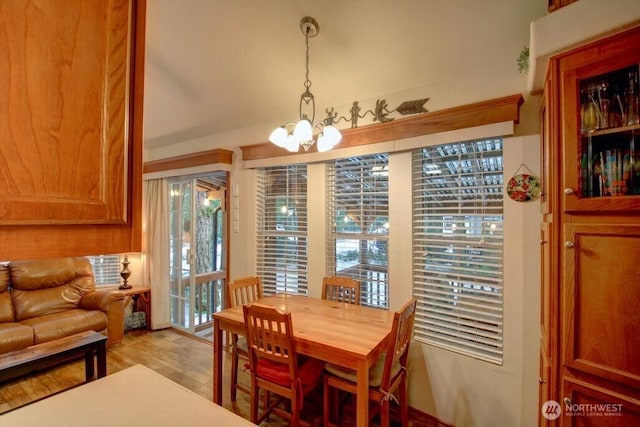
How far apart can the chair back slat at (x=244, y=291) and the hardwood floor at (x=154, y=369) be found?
0.80 m

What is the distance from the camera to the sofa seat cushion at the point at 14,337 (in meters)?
2.71

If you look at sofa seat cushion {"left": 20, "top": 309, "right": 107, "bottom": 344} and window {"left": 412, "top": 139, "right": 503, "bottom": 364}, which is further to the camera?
sofa seat cushion {"left": 20, "top": 309, "right": 107, "bottom": 344}

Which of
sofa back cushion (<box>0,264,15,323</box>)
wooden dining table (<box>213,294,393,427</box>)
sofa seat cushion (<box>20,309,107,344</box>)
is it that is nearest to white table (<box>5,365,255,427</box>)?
wooden dining table (<box>213,294,393,427</box>)

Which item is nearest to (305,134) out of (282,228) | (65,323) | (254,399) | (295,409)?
(282,228)

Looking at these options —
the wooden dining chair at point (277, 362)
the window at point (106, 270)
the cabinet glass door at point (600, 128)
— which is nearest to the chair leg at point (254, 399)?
the wooden dining chair at point (277, 362)

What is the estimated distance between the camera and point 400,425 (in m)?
2.26

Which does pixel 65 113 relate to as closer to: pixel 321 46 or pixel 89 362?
pixel 321 46

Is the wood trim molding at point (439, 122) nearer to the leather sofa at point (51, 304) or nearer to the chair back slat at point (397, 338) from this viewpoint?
the chair back slat at point (397, 338)

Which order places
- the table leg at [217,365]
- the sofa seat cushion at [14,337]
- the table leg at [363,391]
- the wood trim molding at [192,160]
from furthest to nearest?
the wood trim molding at [192,160] → the sofa seat cushion at [14,337] → the table leg at [217,365] → the table leg at [363,391]

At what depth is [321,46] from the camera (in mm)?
2256

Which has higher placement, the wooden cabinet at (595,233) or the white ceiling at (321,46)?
the white ceiling at (321,46)

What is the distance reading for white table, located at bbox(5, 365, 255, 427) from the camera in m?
1.04

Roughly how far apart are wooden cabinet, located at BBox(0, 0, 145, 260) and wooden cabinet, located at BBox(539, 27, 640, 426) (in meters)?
1.60

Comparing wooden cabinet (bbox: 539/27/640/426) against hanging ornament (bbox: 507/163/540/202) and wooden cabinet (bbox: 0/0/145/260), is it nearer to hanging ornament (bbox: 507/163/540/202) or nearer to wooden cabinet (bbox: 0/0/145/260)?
hanging ornament (bbox: 507/163/540/202)
